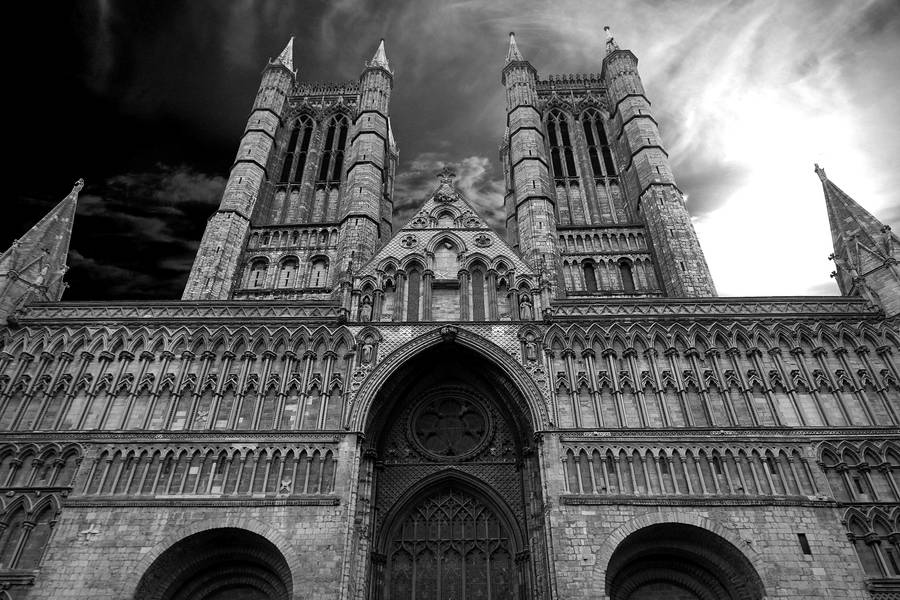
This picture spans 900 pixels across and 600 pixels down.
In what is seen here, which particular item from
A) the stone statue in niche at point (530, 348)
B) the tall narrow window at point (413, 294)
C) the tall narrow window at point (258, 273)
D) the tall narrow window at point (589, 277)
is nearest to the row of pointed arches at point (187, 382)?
the tall narrow window at point (413, 294)

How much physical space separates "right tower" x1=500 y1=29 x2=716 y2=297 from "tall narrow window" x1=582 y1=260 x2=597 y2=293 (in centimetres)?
6

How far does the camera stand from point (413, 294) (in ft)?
66.9

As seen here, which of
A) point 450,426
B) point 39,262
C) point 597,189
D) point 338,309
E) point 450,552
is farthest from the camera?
point 597,189

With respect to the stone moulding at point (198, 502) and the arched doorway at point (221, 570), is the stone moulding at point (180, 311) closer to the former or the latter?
the stone moulding at point (198, 502)

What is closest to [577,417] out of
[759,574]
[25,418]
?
[759,574]

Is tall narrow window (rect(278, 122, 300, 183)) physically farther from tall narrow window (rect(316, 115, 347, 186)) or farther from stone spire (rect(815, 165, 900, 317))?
stone spire (rect(815, 165, 900, 317))

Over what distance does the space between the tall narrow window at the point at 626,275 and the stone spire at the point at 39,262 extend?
25339 millimetres

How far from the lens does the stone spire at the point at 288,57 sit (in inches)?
1622

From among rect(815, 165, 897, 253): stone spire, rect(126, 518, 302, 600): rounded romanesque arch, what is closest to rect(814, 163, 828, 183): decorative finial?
rect(815, 165, 897, 253): stone spire

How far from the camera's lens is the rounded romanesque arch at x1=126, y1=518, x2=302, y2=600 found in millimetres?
14898

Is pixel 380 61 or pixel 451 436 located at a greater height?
pixel 380 61

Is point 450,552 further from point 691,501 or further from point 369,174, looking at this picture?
point 369,174

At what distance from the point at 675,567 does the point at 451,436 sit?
7518 millimetres

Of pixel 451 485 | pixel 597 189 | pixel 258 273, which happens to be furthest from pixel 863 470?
pixel 258 273
